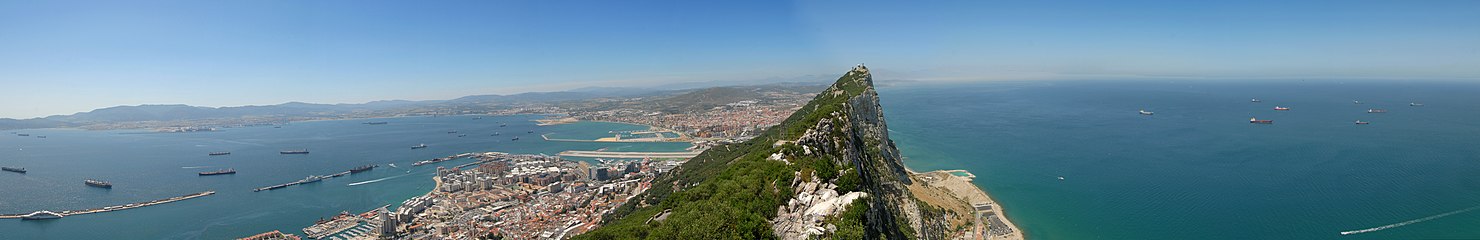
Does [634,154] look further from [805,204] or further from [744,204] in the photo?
[805,204]

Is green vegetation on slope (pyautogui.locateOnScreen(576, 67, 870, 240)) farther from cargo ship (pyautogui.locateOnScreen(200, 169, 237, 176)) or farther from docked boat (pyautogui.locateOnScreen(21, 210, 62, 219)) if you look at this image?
cargo ship (pyautogui.locateOnScreen(200, 169, 237, 176))

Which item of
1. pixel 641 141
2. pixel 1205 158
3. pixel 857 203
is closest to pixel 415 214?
pixel 857 203

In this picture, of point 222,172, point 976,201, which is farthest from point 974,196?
point 222,172

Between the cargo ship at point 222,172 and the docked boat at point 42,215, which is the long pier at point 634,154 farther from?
the docked boat at point 42,215

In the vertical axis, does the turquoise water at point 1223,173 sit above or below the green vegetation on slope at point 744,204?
below

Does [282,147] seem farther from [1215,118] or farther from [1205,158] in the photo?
[1215,118]

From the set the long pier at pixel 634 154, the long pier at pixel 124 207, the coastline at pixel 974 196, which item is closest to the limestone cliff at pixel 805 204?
the coastline at pixel 974 196

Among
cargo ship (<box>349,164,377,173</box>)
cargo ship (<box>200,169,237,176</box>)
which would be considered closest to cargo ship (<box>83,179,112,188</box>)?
cargo ship (<box>200,169,237,176</box>)
